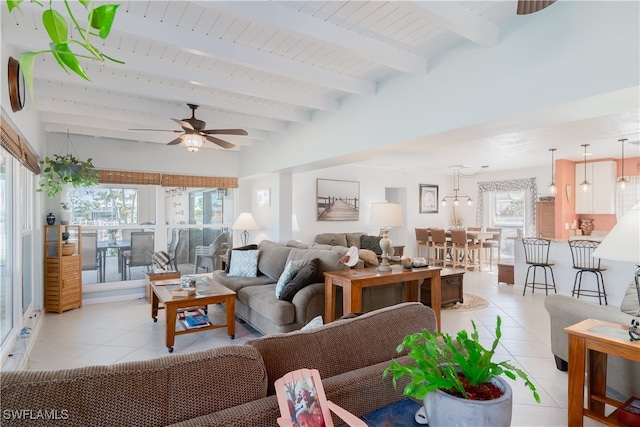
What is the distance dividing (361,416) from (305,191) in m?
5.96

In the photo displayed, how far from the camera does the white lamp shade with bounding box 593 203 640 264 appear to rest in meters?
1.77

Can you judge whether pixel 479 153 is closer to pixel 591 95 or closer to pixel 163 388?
pixel 591 95

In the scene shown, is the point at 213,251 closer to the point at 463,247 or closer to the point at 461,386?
the point at 463,247

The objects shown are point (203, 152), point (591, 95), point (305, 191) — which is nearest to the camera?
point (591, 95)

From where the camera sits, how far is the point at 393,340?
1524mm

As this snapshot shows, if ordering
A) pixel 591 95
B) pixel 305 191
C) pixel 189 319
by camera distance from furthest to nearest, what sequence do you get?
pixel 305 191 < pixel 189 319 < pixel 591 95

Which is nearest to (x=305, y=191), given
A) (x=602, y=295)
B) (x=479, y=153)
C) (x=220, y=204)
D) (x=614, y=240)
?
(x=220, y=204)

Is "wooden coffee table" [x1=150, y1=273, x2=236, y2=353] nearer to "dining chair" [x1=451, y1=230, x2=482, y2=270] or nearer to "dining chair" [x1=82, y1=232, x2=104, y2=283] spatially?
"dining chair" [x1=82, y1=232, x2=104, y2=283]

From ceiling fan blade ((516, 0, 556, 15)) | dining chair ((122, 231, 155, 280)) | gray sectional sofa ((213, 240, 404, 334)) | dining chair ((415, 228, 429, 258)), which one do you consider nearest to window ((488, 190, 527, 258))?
dining chair ((415, 228, 429, 258))

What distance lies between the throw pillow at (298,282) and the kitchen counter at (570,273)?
165 inches

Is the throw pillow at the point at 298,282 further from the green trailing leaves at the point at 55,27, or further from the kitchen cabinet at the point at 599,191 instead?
the kitchen cabinet at the point at 599,191

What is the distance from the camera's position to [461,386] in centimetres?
98

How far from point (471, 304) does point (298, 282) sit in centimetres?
286

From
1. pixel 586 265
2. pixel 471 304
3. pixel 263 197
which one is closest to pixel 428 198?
pixel 586 265
